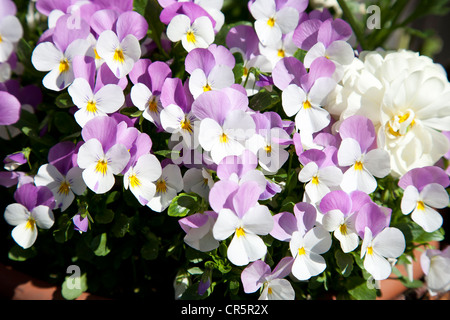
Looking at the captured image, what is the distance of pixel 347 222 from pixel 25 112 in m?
0.58

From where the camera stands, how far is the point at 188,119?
26.6 inches

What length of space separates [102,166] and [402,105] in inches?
17.7

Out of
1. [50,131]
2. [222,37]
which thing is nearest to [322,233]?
[222,37]

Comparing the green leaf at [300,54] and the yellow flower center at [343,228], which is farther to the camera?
the green leaf at [300,54]

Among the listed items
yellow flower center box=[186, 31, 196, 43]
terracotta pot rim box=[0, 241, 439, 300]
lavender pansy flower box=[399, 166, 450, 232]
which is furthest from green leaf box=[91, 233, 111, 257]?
lavender pansy flower box=[399, 166, 450, 232]

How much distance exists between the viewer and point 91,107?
0.68m

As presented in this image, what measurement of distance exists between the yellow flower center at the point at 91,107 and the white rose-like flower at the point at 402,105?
359mm

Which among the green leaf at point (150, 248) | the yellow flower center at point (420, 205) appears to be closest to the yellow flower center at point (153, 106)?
the green leaf at point (150, 248)

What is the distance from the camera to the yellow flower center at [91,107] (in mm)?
676

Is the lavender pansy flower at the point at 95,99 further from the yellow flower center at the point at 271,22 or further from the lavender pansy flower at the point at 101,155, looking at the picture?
the yellow flower center at the point at 271,22

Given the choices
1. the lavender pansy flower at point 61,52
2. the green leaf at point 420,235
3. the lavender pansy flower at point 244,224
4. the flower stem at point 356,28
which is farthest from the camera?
the flower stem at point 356,28

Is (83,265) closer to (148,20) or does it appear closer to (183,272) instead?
(183,272)

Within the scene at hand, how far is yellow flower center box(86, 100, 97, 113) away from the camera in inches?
26.6

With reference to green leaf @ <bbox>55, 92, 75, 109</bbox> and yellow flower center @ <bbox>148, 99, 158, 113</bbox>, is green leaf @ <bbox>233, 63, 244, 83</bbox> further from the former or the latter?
green leaf @ <bbox>55, 92, 75, 109</bbox>
